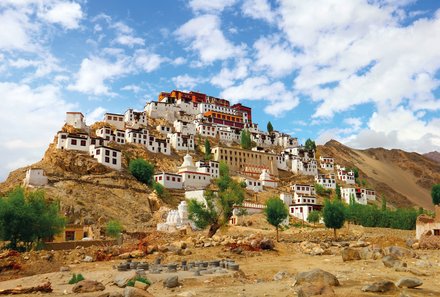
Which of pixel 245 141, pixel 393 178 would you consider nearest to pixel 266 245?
pixel 245 141

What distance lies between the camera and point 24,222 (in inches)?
1293

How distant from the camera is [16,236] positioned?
3319 cm

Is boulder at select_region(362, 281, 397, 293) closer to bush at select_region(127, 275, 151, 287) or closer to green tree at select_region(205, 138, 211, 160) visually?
bush at select_region(127, 275, 151, 287)

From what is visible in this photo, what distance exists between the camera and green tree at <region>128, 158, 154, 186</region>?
7525 cm

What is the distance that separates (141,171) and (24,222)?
1672 inches

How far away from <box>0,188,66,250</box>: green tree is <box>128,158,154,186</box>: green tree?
3897 centimetres

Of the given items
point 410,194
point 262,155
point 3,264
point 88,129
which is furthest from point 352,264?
point 410,194

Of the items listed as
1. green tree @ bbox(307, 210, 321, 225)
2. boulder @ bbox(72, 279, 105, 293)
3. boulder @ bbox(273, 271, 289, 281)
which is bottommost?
boulder @ bbox(273, 271, 289, 281)

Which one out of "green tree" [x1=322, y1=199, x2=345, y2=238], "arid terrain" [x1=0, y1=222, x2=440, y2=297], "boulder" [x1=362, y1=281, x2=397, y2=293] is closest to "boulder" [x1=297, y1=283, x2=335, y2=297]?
"arid terrain" [x1=0, y1=222, x2=440, y2=297]

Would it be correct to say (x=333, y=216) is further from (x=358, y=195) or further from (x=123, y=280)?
(x=358, y=195)

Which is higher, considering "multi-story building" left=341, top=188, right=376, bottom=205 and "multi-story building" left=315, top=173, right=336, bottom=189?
"multi-story building" left=315, top=173, right=336, bottom=189

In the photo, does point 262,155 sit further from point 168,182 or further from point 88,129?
point 88,129

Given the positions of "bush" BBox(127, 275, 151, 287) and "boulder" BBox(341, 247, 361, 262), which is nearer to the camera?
"bush" BBox(127, 275, 151, 287)

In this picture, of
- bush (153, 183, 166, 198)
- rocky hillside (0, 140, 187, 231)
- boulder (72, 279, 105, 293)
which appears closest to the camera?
boulder (72, 279, 105, 293)
